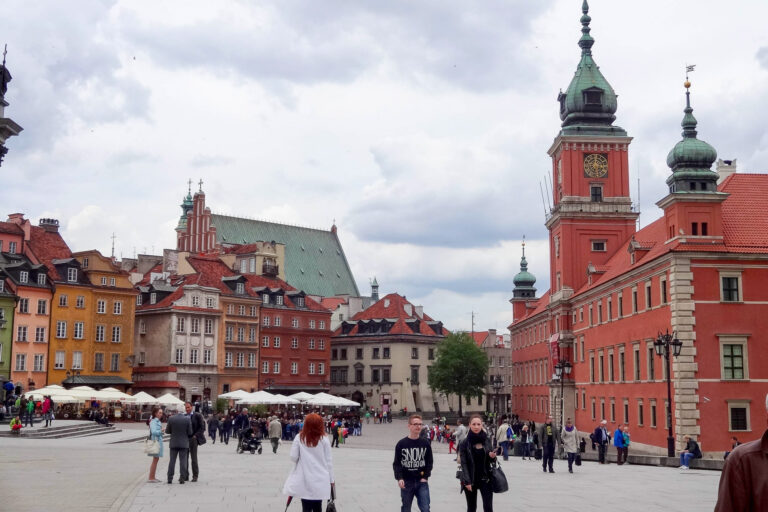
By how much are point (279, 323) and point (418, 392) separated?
2066cm

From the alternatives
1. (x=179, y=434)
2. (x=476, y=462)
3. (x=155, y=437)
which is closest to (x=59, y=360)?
(x=155, y=437)

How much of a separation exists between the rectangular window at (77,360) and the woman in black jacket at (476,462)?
6773cm

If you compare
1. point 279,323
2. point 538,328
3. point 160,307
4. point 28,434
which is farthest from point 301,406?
point 28,434

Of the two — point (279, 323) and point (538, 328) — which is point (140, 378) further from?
point (538, 328)

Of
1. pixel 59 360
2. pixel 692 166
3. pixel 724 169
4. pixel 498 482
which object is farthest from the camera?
pixel 59 360

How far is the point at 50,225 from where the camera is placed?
80.9 m

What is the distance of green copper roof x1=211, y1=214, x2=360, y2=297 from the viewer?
116062mm

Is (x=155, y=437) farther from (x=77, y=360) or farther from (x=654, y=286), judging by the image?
(x=77, y=360)

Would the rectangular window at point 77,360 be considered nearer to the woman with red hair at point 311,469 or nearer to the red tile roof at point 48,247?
the red tile roof at point 48,247

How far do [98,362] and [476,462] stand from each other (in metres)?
69.6

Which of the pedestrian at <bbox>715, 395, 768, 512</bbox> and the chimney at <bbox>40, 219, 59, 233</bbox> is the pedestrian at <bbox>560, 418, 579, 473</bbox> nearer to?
the pedestrian at <bbox>715, 395, 768, 512</bbox>

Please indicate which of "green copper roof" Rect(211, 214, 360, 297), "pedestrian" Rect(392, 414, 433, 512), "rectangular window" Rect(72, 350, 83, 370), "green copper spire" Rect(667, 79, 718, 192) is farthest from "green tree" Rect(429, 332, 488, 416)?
"pedestrian" Rect(392, 414, 433, 512)

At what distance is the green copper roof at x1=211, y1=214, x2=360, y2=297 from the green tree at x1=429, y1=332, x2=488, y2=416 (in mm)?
28754

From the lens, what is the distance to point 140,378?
8388 cm
